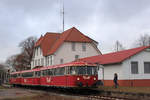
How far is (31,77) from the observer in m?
34.3

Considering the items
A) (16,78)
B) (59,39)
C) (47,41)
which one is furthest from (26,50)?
(16,78)

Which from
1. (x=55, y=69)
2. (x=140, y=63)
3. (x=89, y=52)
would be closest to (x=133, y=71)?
(x=140, y=63)

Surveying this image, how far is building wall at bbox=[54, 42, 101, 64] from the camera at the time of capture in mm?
48122

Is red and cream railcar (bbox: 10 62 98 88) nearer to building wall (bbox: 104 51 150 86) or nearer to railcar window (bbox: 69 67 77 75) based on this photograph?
railcar window (bbox: 69 67 77 75)

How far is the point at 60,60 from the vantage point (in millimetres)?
48281

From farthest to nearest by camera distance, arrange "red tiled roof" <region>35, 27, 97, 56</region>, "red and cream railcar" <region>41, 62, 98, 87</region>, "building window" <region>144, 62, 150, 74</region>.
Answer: "red tiled roof" <region>35, 27, 97, 56</region> < "building window" <region>144, 62, 150, 74</region> < "red and cream railcar" <region>41, 62, 98, 87</region>

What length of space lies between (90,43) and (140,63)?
24.3 metres

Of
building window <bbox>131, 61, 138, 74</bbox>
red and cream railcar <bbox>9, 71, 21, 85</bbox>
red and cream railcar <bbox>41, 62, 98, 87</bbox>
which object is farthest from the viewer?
red and cream railcar <bbox>9, 71, 21, 85</bbox>

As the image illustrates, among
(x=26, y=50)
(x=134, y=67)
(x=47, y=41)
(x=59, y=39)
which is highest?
(x=59, y=39)

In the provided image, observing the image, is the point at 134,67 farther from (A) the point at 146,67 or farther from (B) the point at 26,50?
(B) the point at 26,50

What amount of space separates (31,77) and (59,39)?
765 inches

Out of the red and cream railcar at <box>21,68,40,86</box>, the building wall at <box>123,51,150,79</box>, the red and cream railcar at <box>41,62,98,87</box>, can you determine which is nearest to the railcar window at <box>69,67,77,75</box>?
the red and cream railcar at <box>41,62,98,87</box>

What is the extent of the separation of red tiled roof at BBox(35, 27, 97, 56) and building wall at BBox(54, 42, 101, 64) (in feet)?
2.82

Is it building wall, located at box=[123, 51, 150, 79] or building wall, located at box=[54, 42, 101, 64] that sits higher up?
building wall, located at box=[54, 42, 101, 64]
